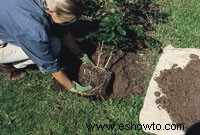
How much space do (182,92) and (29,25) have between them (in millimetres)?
1732

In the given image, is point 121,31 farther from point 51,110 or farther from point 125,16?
point 51,110

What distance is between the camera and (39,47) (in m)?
2.92

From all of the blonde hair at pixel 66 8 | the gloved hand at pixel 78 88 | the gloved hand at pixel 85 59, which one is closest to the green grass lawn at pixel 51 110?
the gloved hand at pixel 78 88

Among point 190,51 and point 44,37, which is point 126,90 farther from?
point 44,37

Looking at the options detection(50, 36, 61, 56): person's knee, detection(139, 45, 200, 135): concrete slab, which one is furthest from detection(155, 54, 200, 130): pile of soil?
detection(50, 36, 61, 56): person's knee

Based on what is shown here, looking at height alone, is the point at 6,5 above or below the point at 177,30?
above

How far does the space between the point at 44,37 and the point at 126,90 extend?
1.23 m

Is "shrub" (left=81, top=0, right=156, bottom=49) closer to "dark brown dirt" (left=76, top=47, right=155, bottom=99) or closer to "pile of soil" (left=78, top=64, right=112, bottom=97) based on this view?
"dark brown dirt" (left=76, top=47, right=155, bottom=99)

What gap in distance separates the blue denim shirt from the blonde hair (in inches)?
6.9

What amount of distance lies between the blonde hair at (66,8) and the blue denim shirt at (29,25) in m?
0.18

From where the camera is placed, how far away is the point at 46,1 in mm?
2816

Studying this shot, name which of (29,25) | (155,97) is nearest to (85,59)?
(155,97)

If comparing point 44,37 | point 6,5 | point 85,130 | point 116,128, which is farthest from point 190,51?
point 6,5

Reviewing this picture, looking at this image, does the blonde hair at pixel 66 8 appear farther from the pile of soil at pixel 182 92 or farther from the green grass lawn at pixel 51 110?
the pile of soil at pixel 182 92
